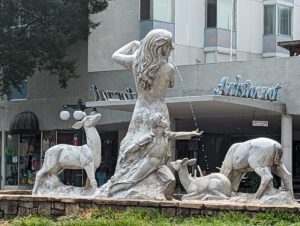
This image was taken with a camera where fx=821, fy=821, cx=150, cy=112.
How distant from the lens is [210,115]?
31.1m

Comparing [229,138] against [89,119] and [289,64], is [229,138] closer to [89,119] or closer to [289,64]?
[289,64]

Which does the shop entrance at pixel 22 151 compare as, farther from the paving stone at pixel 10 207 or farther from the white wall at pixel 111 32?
the paving stone at pixel 10 207

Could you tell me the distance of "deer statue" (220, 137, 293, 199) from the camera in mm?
15008

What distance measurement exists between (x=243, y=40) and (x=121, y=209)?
27496mm

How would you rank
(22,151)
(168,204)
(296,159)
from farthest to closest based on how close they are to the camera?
(296,159) < (22,151) < (168,204)

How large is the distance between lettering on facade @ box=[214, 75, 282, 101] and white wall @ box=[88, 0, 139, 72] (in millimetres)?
8880

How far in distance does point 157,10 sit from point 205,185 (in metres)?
21.8

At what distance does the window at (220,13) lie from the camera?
37844 millimetres

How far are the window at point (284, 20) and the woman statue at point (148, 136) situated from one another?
1078 inches

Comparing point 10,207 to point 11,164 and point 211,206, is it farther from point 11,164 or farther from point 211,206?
point 11,164

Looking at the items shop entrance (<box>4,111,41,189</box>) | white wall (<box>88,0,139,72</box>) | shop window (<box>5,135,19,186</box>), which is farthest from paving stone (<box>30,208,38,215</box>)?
shop window (<box>5,135,19,186</box>)

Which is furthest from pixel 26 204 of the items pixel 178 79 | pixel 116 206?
pixel 178 79

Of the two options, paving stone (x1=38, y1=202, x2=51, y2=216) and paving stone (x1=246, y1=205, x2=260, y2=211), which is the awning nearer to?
paving stone (x1=38, y1=202, x2=51, y2=216)

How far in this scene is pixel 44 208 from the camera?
13.5 meters
